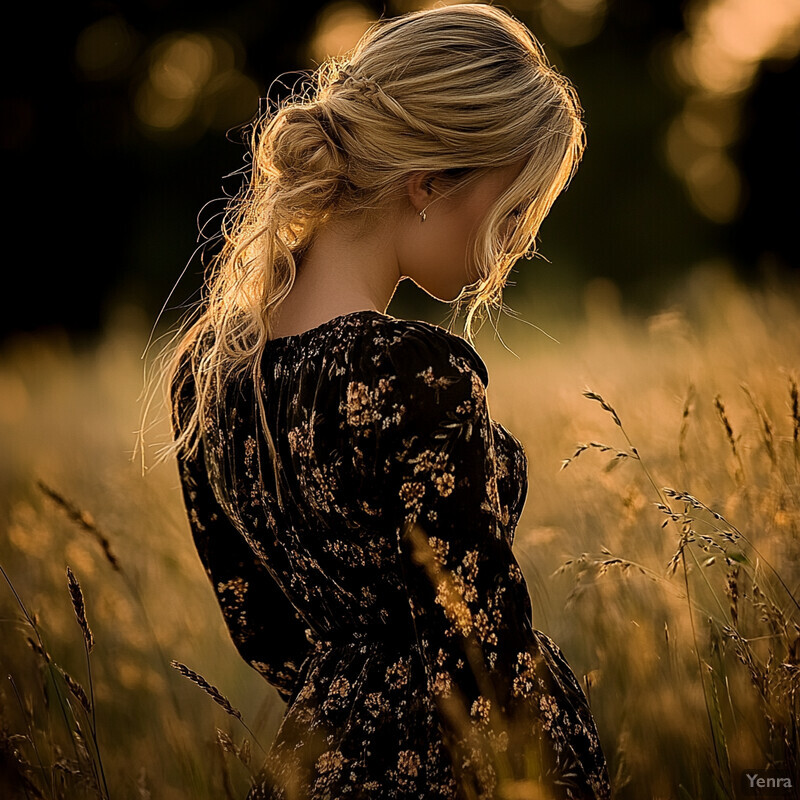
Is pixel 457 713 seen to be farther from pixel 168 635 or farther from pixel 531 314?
pixel 531 314

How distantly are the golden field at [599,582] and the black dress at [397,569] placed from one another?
102mm

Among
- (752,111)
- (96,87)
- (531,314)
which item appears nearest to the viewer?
(531,314)

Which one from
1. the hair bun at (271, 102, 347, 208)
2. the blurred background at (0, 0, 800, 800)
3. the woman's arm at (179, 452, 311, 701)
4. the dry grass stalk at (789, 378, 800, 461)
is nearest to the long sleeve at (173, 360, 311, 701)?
the woman's arm at (179, 452, 311, 701)

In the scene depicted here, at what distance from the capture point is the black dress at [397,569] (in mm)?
957

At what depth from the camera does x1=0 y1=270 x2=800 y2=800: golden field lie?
1.50m

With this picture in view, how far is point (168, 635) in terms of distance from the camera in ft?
7.27

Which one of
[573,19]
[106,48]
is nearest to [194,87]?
[106,48]

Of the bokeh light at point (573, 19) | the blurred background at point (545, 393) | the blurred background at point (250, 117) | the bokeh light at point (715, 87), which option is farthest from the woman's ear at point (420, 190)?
→ the bokeh light at point (573, 19)

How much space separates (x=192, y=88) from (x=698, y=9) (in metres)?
4.15

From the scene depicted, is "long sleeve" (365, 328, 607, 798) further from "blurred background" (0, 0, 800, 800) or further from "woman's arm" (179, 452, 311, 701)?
"woman's arm" (179, 452, 311, 701)

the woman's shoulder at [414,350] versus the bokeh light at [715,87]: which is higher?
the woman's shoulder at [414,350]

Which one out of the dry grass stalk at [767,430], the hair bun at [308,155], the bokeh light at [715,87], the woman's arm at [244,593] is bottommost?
the bokeh light at [715,87]

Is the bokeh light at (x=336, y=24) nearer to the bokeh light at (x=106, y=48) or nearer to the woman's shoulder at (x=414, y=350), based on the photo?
the bokeh light at (x=106, y=48)

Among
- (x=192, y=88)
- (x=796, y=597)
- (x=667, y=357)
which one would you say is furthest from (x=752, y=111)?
(x=796, y=597)
